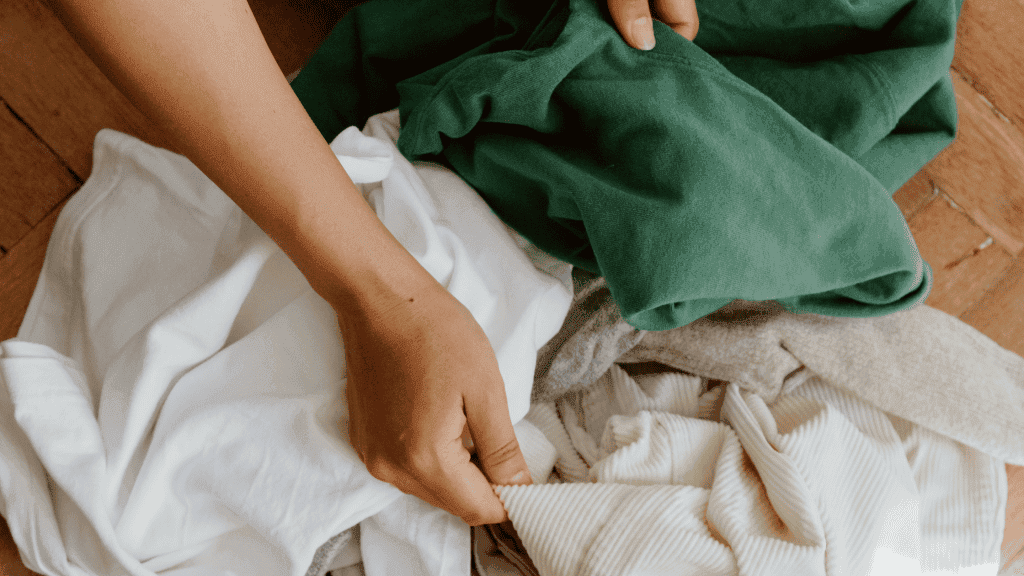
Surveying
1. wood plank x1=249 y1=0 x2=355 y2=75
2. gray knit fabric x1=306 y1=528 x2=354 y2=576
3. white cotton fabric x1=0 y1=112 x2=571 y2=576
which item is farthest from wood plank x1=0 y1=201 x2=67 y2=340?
gray knit fabric x1=306 y1=528 x2=354 y2=576

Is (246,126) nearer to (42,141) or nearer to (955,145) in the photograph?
(42,141)

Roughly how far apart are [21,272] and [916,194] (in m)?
0.93

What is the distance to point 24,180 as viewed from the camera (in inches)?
24.7

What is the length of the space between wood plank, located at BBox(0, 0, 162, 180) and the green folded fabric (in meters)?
0.37

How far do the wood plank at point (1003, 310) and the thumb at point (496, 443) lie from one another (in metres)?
0.53

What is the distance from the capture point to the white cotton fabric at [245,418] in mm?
446

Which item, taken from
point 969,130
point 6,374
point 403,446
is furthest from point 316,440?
point 969,130

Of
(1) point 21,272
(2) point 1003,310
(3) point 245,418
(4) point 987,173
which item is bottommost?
(2) point 1003,310

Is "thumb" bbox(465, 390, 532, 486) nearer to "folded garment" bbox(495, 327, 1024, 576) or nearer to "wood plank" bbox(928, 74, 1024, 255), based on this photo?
"folded garment" bbox(495, 327, 1024, 576)

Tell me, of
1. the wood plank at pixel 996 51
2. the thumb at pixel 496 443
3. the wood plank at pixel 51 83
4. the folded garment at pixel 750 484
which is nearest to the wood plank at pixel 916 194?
the wood plank at pixel 996 51

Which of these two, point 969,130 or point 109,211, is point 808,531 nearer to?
point 969,130

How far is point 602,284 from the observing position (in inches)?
21.5

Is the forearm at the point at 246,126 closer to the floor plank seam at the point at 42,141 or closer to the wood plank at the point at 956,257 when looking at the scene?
the floor plank seam at the point at 42,141

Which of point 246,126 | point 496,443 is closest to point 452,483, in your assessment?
point 496,443
